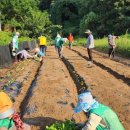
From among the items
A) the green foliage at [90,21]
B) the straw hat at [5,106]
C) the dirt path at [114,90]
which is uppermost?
the straw hat at [5,106]

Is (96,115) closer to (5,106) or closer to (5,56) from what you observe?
(5,106)

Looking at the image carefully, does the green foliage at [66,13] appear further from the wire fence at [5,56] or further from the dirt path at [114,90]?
the dirt path at [114,90]

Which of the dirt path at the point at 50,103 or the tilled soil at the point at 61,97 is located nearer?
the dirt path at the point at 50,103

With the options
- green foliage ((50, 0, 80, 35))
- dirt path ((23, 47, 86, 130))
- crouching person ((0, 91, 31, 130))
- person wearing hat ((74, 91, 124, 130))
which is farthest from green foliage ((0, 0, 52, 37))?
crouching person ((0, 91, 31, 130))

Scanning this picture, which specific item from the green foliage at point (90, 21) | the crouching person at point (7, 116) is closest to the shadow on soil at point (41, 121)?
the crouching person at point (7, 116)

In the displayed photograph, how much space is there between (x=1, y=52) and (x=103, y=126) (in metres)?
16.5

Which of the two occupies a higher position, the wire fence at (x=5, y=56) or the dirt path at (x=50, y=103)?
the dirt path at (x=50, y=103)

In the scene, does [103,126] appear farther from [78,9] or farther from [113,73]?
[78,9]

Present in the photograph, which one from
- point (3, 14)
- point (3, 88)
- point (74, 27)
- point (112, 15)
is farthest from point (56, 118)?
point (74, 27)

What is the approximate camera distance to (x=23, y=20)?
55844 millimetres

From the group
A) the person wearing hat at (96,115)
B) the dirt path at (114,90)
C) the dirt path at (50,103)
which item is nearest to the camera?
the person wearing hat at (96,115)

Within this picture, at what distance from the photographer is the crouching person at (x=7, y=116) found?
19.5 ft

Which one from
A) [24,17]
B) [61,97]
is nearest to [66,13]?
[24,17]

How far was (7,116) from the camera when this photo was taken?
20.0 feet
